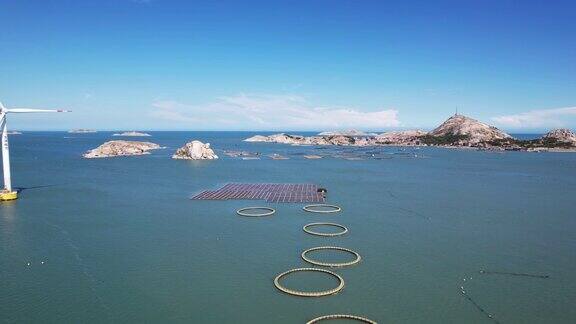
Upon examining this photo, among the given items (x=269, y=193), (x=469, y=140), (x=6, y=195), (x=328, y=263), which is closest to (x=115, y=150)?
(x=6, y=195)

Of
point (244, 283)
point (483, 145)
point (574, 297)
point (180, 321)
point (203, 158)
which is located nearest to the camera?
point (180, 321)

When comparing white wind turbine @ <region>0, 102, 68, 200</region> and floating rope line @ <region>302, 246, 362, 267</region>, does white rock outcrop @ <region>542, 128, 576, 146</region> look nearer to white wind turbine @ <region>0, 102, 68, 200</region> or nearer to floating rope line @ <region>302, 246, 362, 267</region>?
floating rope line @ <region>302, 246, 362, 267</region>

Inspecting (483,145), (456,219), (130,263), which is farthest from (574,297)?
(483,145)

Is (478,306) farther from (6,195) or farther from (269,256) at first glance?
(6,195)

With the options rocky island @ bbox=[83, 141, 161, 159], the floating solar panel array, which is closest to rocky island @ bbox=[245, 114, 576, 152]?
rocky island @ bbox=[83, 141, 161, 159]

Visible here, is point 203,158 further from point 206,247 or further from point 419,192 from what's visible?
point 206,247
